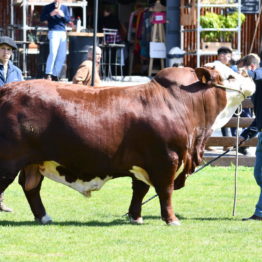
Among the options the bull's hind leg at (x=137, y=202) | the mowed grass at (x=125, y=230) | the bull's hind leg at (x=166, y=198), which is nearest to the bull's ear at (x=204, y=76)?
the bull's hind leg at (x=166, y=198)

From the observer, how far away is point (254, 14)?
25.6 metres

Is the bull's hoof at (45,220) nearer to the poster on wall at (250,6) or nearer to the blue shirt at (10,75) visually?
the blue shirt at (10,75)

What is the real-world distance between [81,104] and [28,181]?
106 centimetres

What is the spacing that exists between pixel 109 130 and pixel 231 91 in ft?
4.98

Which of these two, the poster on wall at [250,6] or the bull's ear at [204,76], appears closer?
the bull's ear at [204,76]

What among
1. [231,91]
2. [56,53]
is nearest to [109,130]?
[231,91]

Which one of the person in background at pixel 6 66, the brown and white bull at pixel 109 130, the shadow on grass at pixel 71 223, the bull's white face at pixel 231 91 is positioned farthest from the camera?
the person in background at pixel 6 66

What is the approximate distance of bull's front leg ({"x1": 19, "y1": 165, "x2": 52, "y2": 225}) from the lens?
11.4 metres

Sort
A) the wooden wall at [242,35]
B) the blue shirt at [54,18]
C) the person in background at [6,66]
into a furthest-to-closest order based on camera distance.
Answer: the wooden wall at [242,35] < the blue shirt at [54,18] < the person in background at [6,66]

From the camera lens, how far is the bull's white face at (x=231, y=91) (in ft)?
38.0

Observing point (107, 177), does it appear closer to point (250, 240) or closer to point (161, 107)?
point (161, 107)

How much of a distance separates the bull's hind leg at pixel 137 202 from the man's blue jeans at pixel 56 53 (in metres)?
10.6

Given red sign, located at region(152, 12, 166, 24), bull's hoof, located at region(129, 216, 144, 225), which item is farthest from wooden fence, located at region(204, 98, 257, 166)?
red sign, located at region(152, 12, 166, 24)

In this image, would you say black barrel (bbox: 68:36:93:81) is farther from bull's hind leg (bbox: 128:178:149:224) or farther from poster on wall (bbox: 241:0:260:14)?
bull's hind leg (bbox: 128:178:149:224)
